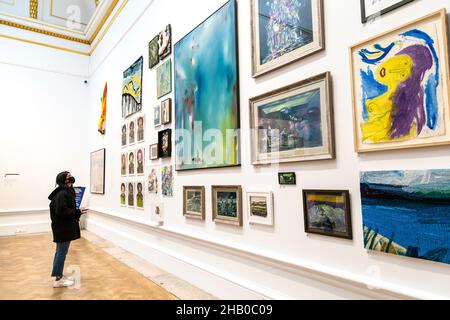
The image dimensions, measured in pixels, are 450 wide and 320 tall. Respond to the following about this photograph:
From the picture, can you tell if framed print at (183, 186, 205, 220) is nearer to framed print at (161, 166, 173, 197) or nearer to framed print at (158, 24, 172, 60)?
framed print at (161, 166, 173, 197)

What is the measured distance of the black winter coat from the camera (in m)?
4.70

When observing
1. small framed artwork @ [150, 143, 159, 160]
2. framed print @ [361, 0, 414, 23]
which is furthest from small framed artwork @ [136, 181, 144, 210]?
framed print @ [361, 0, 414, 23]

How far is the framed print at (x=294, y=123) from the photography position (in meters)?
2.84

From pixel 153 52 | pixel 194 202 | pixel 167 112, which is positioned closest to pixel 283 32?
pixel 194 202

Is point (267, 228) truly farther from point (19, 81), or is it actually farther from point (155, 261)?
point (19, 81)

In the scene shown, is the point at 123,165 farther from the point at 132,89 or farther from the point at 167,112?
the point at 167,112

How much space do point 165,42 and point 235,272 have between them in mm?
4270

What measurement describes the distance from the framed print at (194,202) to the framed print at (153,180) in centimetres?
113

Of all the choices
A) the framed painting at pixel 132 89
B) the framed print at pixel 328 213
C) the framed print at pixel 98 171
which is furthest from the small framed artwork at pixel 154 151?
the framed print at pixel 98 171

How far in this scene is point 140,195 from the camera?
6.55m

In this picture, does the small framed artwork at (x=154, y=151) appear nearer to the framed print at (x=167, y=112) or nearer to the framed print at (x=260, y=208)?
the framed print at (x=167, y=112)

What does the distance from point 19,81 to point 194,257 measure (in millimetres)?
9740

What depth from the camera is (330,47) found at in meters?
2.86
